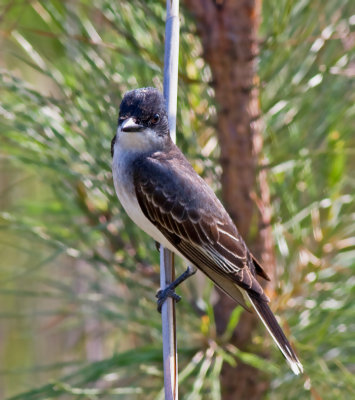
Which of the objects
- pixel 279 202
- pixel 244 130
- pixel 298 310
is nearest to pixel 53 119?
pixel 244 130

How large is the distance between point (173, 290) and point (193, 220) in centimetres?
39

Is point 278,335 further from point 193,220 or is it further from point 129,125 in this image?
point 129,125

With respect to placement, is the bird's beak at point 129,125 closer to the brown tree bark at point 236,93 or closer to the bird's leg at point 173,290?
the brown tree bark at point 236,93

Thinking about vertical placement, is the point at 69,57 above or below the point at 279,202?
above

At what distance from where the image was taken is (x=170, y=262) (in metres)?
1.65

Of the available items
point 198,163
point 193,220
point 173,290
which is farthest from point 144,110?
point 173,290

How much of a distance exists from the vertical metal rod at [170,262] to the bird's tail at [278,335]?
23 cm

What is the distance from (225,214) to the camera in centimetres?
178

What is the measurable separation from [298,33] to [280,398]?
0.93 metres

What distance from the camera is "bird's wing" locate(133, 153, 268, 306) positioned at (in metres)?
1.81

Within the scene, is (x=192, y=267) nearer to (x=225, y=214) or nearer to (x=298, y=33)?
(x=225, y=214)

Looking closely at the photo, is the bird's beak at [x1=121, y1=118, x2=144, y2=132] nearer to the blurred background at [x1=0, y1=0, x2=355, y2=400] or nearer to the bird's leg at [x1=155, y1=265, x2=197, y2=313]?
the blurred background at [x1=0, y1=0, x2=355, y2=400]

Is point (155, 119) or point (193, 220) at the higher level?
point (155, 119)

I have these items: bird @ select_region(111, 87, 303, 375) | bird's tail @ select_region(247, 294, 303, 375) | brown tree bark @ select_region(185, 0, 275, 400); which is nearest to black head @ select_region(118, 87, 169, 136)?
bird @ select_region(111, 87, 303, 375)
